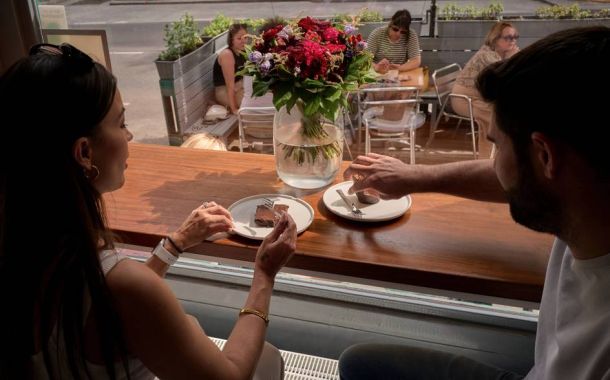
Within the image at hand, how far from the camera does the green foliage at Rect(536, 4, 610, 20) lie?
1972mm

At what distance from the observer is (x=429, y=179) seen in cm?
134

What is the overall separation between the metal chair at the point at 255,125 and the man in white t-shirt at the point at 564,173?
144cm

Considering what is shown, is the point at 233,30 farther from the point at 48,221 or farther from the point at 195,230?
the point at 48,221

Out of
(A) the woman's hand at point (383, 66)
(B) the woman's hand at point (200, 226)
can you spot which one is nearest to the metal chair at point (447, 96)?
(A) the woman's hand at point (383, 66)

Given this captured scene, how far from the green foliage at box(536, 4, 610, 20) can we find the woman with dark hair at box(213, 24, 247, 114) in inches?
47.0

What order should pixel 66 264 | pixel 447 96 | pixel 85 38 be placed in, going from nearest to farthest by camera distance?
pixel 66 264 < pixel 85 38 < pixel 447 96

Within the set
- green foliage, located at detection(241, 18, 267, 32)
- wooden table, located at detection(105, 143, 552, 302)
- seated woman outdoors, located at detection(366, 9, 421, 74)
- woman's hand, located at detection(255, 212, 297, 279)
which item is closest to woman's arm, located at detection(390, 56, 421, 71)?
seated woman outdoors, located at detection(366, 9, 421, 74)

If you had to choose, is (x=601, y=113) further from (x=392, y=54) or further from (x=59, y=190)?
(x=392, y=54)

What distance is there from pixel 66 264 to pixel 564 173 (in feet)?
2.67

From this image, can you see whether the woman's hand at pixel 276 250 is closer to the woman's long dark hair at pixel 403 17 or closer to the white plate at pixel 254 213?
the white plate at pixel 254 213

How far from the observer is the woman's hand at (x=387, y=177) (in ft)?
4.36

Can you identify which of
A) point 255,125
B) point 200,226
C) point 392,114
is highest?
point 200,226

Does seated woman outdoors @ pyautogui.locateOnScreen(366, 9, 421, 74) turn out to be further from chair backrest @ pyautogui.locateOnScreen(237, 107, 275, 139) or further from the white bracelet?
the white bracelet

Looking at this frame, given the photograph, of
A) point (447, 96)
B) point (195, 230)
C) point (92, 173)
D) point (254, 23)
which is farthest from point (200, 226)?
point (447, 96)
